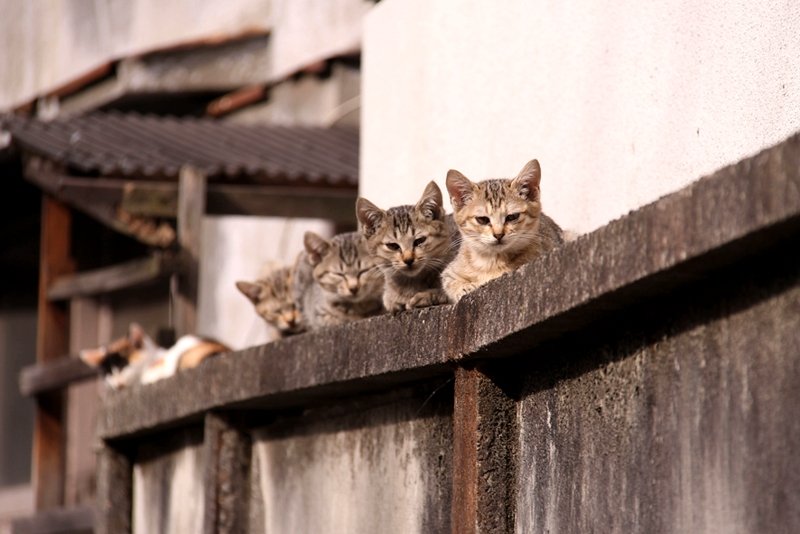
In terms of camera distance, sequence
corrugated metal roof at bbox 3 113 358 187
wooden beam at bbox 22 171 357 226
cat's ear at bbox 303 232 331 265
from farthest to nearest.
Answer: corrugated metal roof at bbox 3 113 358 187 → wooden beam at bbox 22 171 357 226 → cat's ear at bbox 303 232 331 265

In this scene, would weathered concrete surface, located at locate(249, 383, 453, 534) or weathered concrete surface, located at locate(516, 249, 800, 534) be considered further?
weathered concrete surface, located at locate(249, 383, 453, 534)

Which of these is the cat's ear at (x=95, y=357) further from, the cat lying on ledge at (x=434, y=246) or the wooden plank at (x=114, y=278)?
the cat lying on ledge at (x=434, y=246)

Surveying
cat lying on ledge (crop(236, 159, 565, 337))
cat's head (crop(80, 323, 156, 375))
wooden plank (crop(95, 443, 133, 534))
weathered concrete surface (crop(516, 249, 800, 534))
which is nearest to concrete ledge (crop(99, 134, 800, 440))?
weathered concrete surface (crop(516, 249, 800, 534))

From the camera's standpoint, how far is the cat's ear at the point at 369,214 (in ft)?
19.4

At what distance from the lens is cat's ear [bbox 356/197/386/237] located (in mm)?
5902

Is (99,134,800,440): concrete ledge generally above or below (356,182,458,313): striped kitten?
below

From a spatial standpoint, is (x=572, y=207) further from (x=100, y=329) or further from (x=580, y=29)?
(x=100, y=329)

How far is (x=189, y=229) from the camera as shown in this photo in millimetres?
10234

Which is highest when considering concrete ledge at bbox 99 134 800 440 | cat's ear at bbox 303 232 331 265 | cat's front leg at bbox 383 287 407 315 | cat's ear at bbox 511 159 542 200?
cat's ear at bbox 303 232 331 265

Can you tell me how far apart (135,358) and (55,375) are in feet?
4.54

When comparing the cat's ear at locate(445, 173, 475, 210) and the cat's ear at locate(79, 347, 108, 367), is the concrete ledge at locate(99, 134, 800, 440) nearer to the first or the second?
the cat's ear at locate(445, 173, 475, 210)

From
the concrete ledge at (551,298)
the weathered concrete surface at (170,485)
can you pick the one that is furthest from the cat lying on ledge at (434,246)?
the weathered concrete surface at (170,485)

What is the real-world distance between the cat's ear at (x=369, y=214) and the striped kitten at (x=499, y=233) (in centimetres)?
53

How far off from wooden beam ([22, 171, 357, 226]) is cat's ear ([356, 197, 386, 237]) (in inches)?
171
